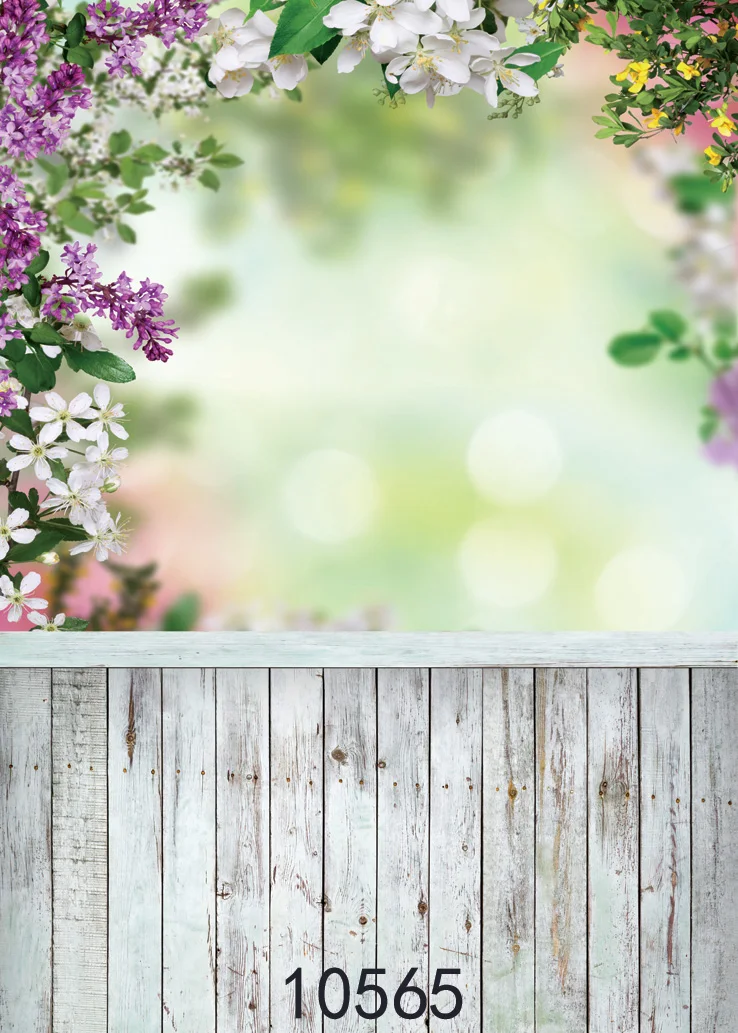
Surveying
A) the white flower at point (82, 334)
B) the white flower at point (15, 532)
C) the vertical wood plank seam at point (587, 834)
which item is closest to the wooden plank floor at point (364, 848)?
the vertical wood plank seam at point (587, 834)

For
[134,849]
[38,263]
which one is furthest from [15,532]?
[134,849]

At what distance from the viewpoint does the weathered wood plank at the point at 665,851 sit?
1.31 metres

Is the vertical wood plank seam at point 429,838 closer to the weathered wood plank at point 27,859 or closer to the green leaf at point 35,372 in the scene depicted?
the weathered wood plank at point 27,859

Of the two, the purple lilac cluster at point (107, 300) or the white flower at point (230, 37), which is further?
the purple lilac cluster at point (107, 300)

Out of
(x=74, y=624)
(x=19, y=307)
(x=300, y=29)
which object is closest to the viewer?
(x=300, y=29)

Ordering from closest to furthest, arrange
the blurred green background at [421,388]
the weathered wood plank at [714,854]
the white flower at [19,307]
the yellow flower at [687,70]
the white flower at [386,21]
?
the white flower at [386,21]
the yellow flower at [687,70]
the white flower at [19,307]
the blurred green background at [421,388]
the weathered wood plank at [714,854]

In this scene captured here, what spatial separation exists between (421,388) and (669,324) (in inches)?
14.3

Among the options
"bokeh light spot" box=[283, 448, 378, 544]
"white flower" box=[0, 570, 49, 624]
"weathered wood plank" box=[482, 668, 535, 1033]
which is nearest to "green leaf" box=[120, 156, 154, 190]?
"bokeh light spot" box=[283, 448, 378, 544]

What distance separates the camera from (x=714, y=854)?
4.32ft

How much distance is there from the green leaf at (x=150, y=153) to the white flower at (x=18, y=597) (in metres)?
0.62

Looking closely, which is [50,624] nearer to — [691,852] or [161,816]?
[161,816]

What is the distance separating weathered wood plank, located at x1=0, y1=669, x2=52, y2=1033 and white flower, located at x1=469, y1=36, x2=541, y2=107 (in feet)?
3.54

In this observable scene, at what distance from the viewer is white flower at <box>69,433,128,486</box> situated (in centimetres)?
113

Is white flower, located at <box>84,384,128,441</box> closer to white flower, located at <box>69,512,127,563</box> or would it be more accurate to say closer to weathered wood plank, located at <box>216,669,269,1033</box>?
white flower, located at <box>69,512,127,563</box>
